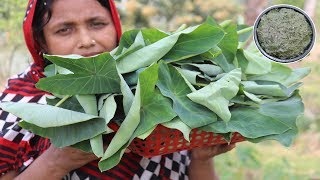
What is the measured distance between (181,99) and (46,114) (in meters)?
0.30

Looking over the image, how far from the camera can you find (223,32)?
1.26 metres

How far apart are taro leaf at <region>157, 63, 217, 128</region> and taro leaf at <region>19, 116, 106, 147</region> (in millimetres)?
164

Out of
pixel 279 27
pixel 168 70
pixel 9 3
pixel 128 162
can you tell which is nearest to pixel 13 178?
pixel 128 162

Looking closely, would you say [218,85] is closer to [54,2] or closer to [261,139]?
[261,139]

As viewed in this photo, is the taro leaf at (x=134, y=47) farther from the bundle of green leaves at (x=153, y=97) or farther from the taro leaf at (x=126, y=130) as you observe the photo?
the taro leaf at (x=126, y=130)

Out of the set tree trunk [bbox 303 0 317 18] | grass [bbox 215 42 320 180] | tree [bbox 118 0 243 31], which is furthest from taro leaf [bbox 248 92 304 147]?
tree [bbox 118 0 243 31]

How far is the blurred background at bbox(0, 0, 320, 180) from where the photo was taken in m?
4.09

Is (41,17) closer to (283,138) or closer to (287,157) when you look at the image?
(283,138)

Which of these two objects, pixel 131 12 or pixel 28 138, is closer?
pixel 28 138

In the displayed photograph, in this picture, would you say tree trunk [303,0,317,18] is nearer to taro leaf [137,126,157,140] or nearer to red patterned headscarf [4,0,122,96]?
red patterned headscarf [4,0,122,96]

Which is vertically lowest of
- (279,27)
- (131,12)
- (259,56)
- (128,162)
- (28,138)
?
(131,12)

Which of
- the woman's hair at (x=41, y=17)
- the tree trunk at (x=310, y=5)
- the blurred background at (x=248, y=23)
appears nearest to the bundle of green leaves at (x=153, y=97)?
the woman's hair at (x=41, y=17)

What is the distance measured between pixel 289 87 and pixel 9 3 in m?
2.88

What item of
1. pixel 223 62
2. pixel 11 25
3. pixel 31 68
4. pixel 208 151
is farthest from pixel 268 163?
pixel 223 62
